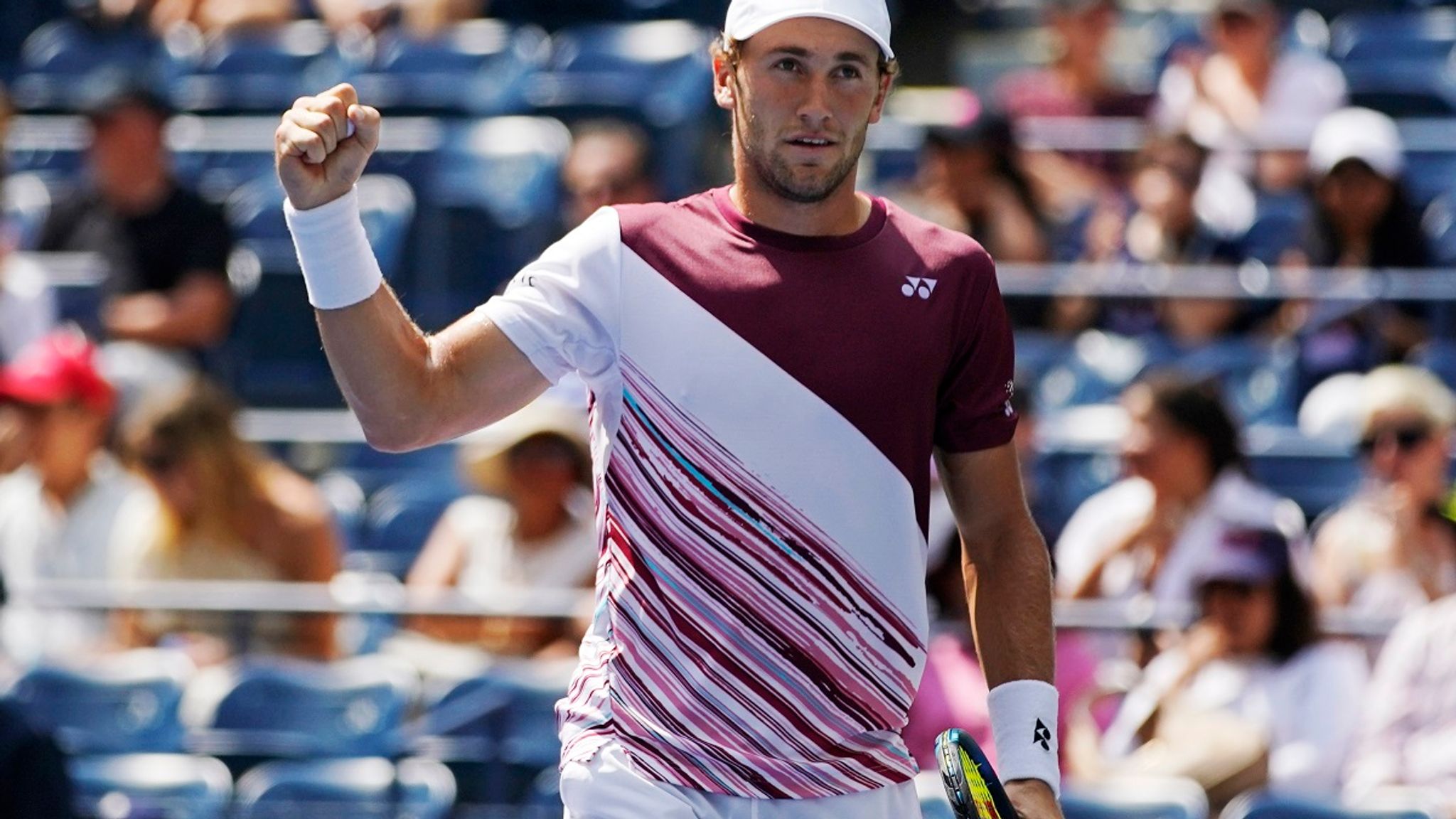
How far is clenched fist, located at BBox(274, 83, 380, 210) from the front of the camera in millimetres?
3137

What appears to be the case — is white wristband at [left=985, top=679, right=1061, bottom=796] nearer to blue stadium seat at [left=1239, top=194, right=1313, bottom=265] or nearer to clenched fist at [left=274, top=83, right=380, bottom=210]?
A: clenched fist at [left=274, top=83, right=380, bottom=210]

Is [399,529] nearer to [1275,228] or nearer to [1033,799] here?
[1275,228]

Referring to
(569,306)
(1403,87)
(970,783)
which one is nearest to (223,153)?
(1403,87)

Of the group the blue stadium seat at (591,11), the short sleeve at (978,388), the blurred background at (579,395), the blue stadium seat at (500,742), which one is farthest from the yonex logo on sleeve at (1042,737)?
the blue stadium seat at (591,11)

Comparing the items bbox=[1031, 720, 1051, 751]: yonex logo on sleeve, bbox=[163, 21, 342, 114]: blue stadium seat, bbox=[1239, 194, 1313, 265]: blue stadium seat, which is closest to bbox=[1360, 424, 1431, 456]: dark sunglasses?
bbox=[1239, 194, 1313, 265]: blue stadium seat

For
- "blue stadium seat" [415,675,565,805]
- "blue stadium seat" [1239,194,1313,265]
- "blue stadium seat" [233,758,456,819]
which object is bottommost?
"blue stadium seat" [233,758,456,819]

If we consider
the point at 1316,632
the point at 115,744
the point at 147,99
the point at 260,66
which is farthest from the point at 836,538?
the point at 260,66

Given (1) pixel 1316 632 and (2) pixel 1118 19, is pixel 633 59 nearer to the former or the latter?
(2) pixel 1118 19

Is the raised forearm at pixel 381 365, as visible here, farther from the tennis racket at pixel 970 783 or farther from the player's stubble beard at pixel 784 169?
the tennis racket at pixel 970 783

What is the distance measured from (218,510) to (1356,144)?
4.80m

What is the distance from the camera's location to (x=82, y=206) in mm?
9992

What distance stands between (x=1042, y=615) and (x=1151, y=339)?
566cm

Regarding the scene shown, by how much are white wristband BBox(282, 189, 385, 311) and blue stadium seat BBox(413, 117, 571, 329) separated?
20.9 ft

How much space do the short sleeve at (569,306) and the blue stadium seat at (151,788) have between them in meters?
3.45
